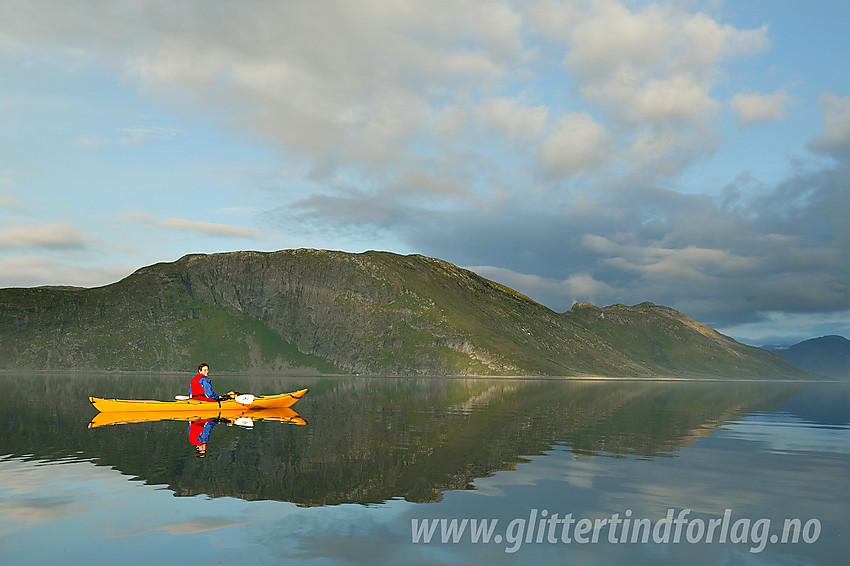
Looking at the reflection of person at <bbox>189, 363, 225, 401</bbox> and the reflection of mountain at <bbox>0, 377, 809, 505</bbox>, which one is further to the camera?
the reflection of person at <bbox>189, 363, 225, 401</bbox>

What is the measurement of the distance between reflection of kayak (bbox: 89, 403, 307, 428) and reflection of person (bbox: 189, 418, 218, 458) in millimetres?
2015

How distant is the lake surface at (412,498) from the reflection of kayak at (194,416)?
723cm

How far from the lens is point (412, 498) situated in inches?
1016

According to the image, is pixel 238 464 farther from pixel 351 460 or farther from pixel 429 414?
pixel 429 414

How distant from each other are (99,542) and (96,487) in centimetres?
923

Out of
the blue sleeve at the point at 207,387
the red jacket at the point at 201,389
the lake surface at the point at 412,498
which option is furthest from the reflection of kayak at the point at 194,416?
the lake surface at the point at 412,498

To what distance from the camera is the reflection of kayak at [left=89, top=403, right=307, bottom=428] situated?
57.3m

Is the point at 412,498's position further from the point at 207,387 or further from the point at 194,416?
the point at 207,387

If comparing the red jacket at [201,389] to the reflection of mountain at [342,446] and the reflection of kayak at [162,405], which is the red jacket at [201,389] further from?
the reflection of mountain at [342,446]

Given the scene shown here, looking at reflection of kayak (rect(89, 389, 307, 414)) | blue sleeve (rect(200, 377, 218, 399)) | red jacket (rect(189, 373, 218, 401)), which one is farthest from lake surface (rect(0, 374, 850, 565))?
blue sleeve (rect(200, 377, 218, 399))

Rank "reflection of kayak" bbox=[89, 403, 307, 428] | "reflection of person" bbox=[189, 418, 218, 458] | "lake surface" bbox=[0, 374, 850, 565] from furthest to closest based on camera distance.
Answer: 1. "reflection of kayak" bbox=[89, 403, 307, 428]
2. "reflection of person" bbox=[189, 418, 218, 458]
3. "lake surface" bbox=[0, 374, 850, 565]

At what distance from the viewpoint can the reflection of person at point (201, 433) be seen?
38969 mm

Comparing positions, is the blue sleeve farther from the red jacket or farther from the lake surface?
the lake surface

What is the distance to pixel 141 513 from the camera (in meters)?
23.1
